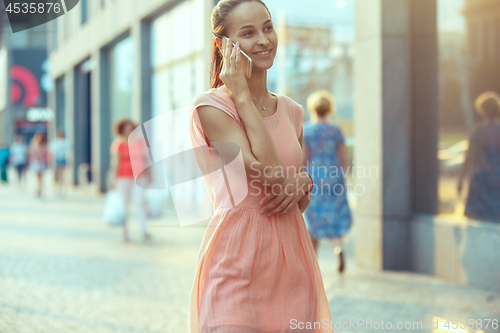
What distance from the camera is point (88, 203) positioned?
49.9ft

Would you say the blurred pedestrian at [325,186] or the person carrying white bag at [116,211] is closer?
the blurred pedestrian at [325,186]

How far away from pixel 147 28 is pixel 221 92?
12.2 m

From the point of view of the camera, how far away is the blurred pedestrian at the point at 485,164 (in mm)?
5605

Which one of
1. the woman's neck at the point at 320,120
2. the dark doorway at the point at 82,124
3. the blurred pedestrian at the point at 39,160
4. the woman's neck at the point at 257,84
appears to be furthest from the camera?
the dark doorway at the point at 82,124

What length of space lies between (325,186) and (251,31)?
4.27 m

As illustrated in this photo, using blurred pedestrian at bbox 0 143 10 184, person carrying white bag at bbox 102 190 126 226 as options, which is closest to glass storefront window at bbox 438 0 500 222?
person carrying white bag at bbox 102 190 126 226

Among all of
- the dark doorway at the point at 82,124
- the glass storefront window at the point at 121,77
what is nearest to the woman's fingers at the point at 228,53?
the glass storefront window at the point at 121,77

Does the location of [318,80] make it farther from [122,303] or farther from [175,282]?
[122,303]

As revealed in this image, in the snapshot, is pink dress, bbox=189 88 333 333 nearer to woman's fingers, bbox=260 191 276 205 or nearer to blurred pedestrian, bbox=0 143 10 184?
woman's fingers, bbox=260 191 276 205

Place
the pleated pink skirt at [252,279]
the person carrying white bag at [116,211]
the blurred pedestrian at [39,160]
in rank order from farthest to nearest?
the blurred pedestrian at [39,160] → the person carrying white bag at [116,211] → the pleated pink skirt at [252,279]

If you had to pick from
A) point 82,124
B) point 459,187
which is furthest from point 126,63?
point 459,187

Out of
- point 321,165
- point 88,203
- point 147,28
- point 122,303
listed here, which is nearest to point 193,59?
point 147,28

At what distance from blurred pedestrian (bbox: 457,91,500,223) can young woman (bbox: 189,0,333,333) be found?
413 centimetres

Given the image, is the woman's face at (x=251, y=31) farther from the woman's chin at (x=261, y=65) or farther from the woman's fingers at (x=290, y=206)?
the woman's fingers at (x=290, y=206)
